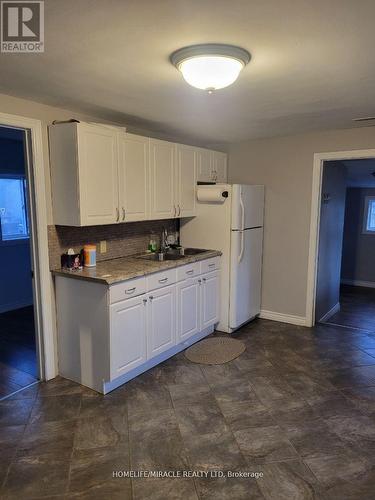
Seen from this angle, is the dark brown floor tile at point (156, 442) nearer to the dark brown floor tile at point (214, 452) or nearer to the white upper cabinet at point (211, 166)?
the dark brown floor tile at point (214, 452)

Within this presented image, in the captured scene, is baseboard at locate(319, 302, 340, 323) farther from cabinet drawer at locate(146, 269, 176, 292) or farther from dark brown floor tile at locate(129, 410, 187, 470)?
dark brown floor tile at locate(129, 410, 187, 470)

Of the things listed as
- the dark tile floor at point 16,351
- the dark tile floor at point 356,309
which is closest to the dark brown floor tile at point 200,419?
the dark tile floor at point 16,351

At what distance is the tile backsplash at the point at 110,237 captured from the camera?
3086mm

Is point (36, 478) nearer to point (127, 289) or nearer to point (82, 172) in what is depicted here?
point (127, 289)

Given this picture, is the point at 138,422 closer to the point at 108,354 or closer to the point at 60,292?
the point at 108,354

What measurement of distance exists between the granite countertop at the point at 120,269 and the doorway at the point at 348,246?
6.31 feet

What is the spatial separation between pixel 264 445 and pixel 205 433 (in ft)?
1.30

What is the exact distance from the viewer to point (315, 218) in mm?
4242

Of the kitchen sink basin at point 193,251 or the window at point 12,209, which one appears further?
the window at point 12,209

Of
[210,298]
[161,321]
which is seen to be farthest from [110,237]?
[210,298]

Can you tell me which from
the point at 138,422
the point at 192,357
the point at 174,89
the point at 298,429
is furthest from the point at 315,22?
the point at 192,357

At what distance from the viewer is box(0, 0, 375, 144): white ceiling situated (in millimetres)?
1486

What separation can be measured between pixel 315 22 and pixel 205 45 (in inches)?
20.6

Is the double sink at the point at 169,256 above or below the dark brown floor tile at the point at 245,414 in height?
above
